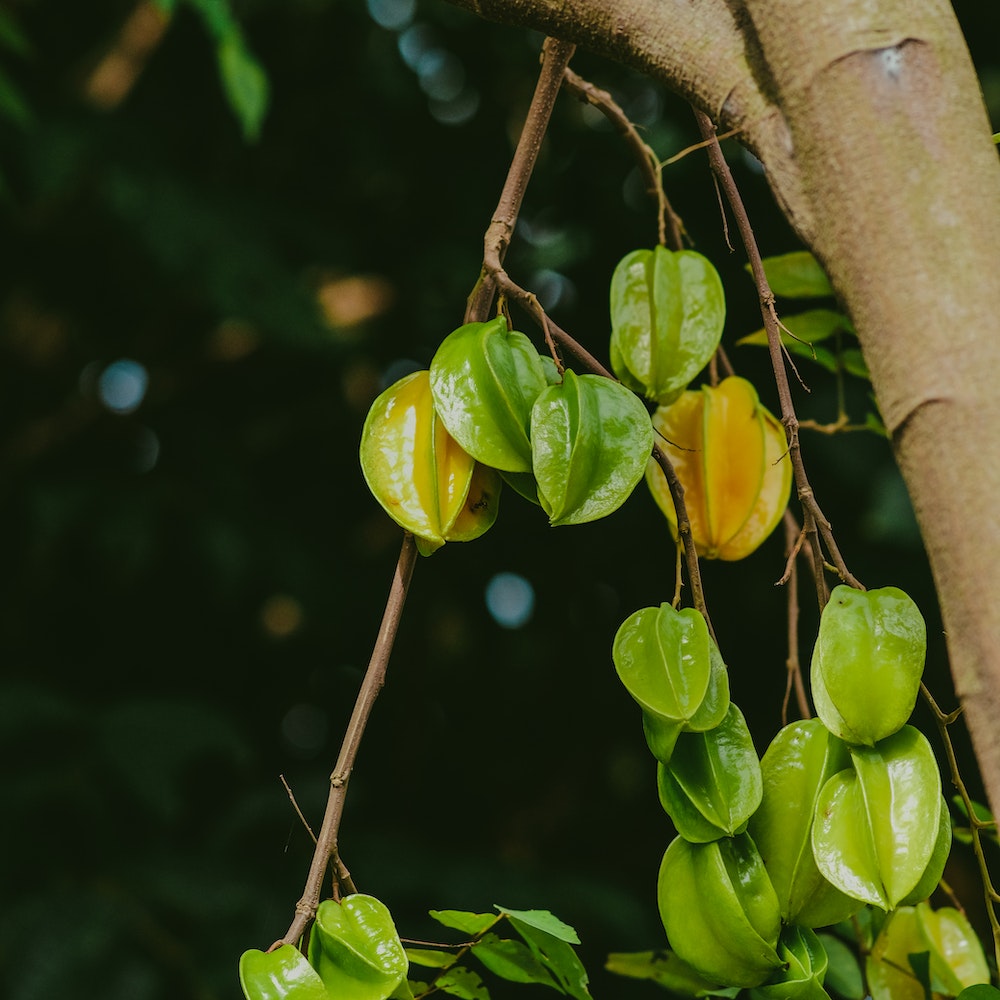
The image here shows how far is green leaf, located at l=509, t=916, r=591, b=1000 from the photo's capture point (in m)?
0.64

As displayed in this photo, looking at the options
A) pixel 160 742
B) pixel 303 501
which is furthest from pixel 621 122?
pixel 303 501

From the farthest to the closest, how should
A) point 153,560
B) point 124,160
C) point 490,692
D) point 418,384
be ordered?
1. point 490,692
2. point 153,560
3. point 124,160
4. point 418,384

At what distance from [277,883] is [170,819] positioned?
0.23 meters

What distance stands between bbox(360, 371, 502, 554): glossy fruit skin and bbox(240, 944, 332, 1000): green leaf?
0.78 ft

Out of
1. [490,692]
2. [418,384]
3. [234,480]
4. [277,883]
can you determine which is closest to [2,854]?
[277,883]

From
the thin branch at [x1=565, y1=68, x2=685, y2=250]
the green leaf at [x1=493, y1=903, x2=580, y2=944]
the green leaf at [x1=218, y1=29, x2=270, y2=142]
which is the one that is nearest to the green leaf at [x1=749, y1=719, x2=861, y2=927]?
the green leaf at [x1=493, y1=903, x2=580, y2=944]

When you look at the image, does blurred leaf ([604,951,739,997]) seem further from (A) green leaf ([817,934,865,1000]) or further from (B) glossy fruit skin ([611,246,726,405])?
(B) glossy fruit skin ([611,246,726,405])

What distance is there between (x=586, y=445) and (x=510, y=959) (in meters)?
0.31

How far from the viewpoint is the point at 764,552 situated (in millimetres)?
2350

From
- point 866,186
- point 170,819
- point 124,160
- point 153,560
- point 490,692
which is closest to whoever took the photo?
point 866,186

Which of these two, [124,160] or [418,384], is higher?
[124,160]

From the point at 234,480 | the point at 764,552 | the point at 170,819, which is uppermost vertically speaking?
the point at 234,480

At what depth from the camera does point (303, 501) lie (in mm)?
2613

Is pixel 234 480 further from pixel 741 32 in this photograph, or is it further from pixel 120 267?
pixel 741 32
